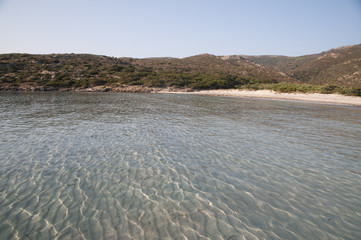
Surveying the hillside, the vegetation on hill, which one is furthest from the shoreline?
the hillside

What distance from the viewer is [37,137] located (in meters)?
9.77

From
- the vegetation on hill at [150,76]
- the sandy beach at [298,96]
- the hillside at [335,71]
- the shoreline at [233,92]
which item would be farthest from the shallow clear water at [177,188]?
the hillside at [335,71]

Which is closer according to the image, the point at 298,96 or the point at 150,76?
the point at 298,96

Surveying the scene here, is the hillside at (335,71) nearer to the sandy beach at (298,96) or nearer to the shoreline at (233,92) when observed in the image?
the sandy beach at (298,96)

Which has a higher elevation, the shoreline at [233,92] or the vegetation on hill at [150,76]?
the vegetation on hill at [150,76]

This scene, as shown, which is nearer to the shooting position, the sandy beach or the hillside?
the sandy beach

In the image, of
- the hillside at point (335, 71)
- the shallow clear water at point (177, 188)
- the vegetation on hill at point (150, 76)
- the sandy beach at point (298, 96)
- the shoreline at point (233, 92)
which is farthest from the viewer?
the hillside at point (335, 71)

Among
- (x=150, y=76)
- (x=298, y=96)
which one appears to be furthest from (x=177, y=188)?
(x=150, y=76)

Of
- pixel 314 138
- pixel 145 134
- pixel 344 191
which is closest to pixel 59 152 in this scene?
pixel 145 134

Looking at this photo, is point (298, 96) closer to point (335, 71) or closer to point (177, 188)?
point (177, 188)

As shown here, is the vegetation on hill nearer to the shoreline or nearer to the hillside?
the hillside

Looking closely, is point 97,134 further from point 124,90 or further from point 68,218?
point 124,90

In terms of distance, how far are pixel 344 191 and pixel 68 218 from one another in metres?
7.03

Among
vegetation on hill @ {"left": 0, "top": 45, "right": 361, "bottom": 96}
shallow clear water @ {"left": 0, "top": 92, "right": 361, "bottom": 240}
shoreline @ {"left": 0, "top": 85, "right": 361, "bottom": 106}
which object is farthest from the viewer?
vegetation on hill @ {"left": 0, "top": 45, "right": 361, "bottom": 96}
